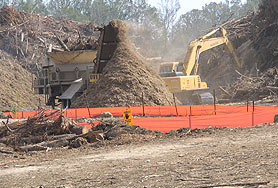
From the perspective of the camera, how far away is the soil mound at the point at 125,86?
19.4 meters

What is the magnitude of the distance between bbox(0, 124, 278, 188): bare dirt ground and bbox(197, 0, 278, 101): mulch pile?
17.7 metres

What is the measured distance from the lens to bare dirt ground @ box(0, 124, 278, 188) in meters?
6.03

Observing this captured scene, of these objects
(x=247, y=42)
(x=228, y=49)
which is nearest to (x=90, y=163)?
(x=228, y=49)

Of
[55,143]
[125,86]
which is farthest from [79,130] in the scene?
[125,86]

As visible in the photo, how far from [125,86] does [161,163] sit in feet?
40.5

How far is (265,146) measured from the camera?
812 cm

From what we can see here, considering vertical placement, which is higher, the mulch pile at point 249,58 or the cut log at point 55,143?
the mulch pile at point 249,58

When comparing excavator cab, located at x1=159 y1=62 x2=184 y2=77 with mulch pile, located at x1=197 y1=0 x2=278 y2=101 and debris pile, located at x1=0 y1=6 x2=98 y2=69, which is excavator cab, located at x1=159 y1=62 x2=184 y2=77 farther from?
debris pile, located at x1=0 y1=6 x2=98 y2=69

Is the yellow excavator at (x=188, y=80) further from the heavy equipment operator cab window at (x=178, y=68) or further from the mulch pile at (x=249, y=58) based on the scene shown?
the mulch pile at (x=249, y=58)

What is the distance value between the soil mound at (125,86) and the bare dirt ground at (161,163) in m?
8.49

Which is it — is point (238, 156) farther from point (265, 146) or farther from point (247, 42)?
point (247, 42)

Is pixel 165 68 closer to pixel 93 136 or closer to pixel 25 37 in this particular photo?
pixel 93 136

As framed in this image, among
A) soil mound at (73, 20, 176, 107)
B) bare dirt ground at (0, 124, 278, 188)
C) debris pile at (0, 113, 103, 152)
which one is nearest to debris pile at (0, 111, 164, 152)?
debris pile at (0, 113, 103, 152)

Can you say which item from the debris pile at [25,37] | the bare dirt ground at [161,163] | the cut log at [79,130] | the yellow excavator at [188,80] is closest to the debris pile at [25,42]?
the debris pile at [25,37]
